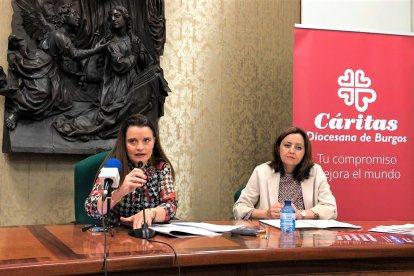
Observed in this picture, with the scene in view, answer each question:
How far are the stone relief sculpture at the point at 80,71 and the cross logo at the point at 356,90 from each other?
127 centimetres

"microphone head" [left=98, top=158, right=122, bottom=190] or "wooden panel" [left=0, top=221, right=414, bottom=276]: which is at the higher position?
"microphone head" [left=98, top=158, right=122, bottom=190]

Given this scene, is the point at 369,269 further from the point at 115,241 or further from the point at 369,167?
the point at 369,167

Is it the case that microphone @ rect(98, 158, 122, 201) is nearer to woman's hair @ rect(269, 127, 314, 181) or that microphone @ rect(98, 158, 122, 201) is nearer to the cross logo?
woman's hair @ rect(269, 127, 314, 181)

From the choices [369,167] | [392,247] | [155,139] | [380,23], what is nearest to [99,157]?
[155,139]

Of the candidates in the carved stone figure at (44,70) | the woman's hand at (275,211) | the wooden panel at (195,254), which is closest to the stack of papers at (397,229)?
the wooden panel at (195,254)

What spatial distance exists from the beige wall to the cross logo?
2.05ft

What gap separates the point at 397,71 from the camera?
3.65 meters

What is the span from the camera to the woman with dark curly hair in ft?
9.40

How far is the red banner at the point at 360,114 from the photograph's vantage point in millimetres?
3523

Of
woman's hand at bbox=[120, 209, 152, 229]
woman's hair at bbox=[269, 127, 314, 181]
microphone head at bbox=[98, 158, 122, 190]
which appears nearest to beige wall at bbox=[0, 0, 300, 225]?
woman's hair at bbox=[269, 127, 314, 181]

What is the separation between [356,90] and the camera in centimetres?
357

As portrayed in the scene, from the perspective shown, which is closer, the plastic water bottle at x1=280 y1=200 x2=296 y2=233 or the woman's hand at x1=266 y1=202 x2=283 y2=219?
the plastic water bottle at x1=280 y1=200 x2=296 y2=233

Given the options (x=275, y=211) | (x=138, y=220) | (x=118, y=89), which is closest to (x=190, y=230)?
(x=138, y=220)

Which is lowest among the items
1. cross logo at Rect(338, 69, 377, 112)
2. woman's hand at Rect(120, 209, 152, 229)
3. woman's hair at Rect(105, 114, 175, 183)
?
woman's hand at Rect(120, 209, 152, 229)
